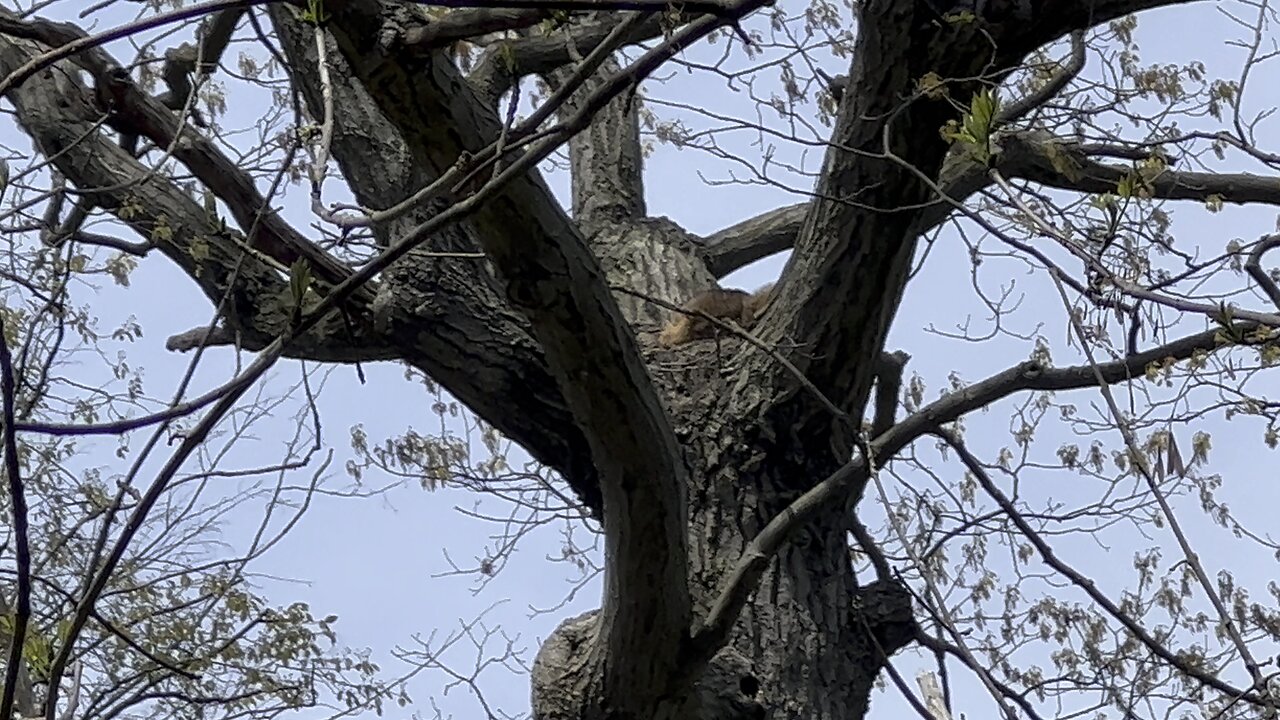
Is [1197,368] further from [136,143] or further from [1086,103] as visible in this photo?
[136,143]

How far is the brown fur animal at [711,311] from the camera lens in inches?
146

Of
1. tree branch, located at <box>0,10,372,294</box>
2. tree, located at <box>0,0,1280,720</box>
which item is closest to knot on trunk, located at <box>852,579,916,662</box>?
tree, located at <box>0,0,1280,720</box>

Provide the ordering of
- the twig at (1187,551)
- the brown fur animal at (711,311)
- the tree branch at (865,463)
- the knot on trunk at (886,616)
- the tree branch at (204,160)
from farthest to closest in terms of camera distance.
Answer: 1. the brown fur animal at (711,311)
2. the knot on trunk at (886,616)
3. the tree branch at (204,160)
4. the tree branch at (865,463)
5. the twig at (1187,551)

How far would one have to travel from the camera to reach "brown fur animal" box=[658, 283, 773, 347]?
3.70m

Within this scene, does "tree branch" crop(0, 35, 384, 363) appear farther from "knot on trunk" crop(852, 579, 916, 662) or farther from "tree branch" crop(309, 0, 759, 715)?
"knot on trunk" crop(852, 579, 916, 662)

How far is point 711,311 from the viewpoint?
3932mm

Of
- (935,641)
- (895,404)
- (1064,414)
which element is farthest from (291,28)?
(1064,414)

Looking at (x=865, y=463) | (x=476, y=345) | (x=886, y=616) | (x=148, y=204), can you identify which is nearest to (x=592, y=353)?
(x=865, y=463)

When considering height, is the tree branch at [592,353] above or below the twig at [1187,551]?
above

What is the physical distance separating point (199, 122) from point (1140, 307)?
8.16 ft

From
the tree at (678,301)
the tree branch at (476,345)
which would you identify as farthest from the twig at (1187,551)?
the tree branch at (476,345)

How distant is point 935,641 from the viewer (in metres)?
3.12

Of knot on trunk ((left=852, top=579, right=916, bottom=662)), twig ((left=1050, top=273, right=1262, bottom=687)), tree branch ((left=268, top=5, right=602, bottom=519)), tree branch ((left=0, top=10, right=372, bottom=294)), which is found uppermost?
tree branch ((left=0, top=10, right=372, bottom=294))

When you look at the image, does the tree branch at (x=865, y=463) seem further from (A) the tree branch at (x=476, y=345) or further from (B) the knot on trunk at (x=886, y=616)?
(A) the tree branch at (x=476, y=345)
